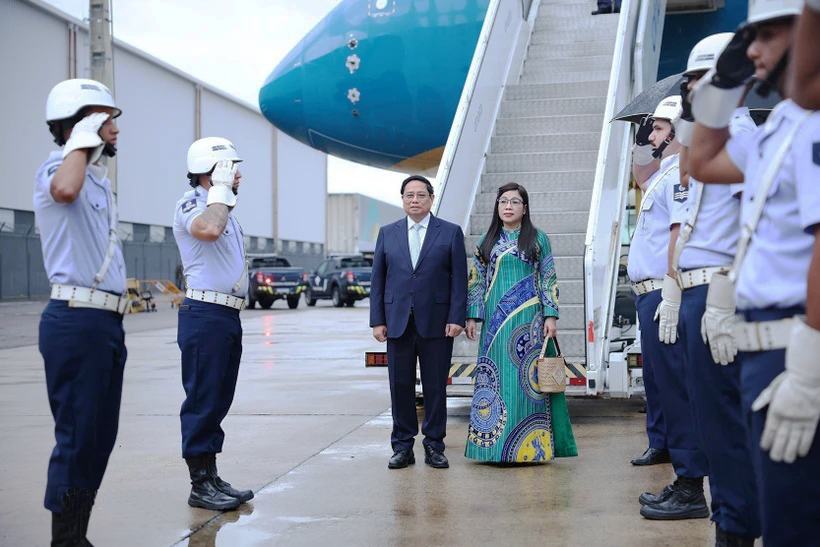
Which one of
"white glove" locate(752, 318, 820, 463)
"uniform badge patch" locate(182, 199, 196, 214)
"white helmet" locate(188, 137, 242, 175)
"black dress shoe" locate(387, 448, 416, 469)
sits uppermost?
→ "white helmet" locate(188, 137, 242, 175)

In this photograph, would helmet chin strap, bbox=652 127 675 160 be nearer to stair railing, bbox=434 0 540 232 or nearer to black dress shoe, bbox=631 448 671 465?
black dress shoe, bbox=631 448 671 465

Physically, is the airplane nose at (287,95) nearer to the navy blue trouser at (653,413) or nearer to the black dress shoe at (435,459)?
the black dress shoe at (435,459)

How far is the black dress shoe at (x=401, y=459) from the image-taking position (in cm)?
593

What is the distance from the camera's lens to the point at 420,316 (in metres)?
6.06

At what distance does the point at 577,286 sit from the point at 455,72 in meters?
4.85

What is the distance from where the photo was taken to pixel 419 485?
544 centimetres

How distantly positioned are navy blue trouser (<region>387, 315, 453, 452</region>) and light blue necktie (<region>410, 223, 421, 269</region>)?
391 mm

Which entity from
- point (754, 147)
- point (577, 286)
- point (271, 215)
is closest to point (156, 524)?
point (754, 147)

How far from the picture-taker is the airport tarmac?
4.42 metres

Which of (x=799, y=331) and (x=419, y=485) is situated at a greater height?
(x=799, y=331)

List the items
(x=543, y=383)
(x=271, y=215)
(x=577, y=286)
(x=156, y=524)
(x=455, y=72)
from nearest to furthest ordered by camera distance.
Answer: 1. (x=156, y=524)
2. (x=543, y=383)
3. (x=577, y=286)
4. (x=455, y=72)
5. (x=271, y=215)

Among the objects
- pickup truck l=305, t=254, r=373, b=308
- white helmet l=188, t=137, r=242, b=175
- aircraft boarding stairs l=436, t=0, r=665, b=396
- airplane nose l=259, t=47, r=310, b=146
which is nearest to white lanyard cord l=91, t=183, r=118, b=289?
white helmet l=188, t=137, r=242, b=175

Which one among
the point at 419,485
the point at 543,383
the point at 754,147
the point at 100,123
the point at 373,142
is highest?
the point at 373,142

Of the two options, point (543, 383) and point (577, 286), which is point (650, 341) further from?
point (577, 286)
